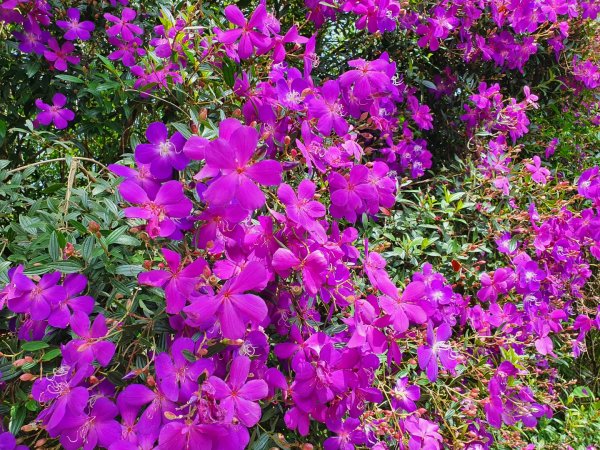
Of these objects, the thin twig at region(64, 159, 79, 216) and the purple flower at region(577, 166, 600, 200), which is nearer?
the thin twig at region(64, 159, 79, 216)

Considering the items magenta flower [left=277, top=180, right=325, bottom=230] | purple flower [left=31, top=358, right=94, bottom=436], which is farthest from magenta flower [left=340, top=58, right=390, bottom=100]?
purple flower [left=31, top=358, right=94, bottom=436]

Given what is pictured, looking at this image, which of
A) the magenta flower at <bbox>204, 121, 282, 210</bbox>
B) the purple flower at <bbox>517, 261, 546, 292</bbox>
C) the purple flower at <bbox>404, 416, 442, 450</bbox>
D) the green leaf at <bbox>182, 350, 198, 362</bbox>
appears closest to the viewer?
the magenta flower at <bbox>204, 121, 282, 210</bbox>

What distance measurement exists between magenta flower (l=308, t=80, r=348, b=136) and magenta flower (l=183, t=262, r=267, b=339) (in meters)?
0.47

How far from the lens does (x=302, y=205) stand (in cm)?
102

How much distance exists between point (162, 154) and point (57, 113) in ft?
3.20

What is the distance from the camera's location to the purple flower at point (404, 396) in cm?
137

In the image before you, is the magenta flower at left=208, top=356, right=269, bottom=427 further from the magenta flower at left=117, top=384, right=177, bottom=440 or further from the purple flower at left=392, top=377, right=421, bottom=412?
the purple flower at left=392, top=377, right=421, bottom=412

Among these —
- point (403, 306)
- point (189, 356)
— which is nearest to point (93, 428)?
point (189, 356)

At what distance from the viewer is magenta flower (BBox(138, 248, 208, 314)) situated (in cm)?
86

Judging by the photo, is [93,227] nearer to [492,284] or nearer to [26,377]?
[26,377]

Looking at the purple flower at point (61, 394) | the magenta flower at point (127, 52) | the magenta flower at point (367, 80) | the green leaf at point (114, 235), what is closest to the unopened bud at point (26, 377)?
the purple flower at point (61, 394)

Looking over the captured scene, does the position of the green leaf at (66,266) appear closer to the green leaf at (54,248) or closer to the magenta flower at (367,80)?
the green leaf at (54,248)

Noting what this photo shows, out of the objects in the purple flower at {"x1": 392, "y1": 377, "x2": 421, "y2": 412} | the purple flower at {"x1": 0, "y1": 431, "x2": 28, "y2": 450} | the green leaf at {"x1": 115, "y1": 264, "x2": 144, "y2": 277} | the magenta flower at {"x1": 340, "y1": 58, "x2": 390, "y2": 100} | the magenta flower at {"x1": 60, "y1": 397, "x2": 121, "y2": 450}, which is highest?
the magenta flower at {"x1": 340, "y1": 58, "x2": 390, "y2": 100}

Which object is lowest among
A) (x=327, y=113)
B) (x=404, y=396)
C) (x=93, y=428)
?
(x=404, y=396)
